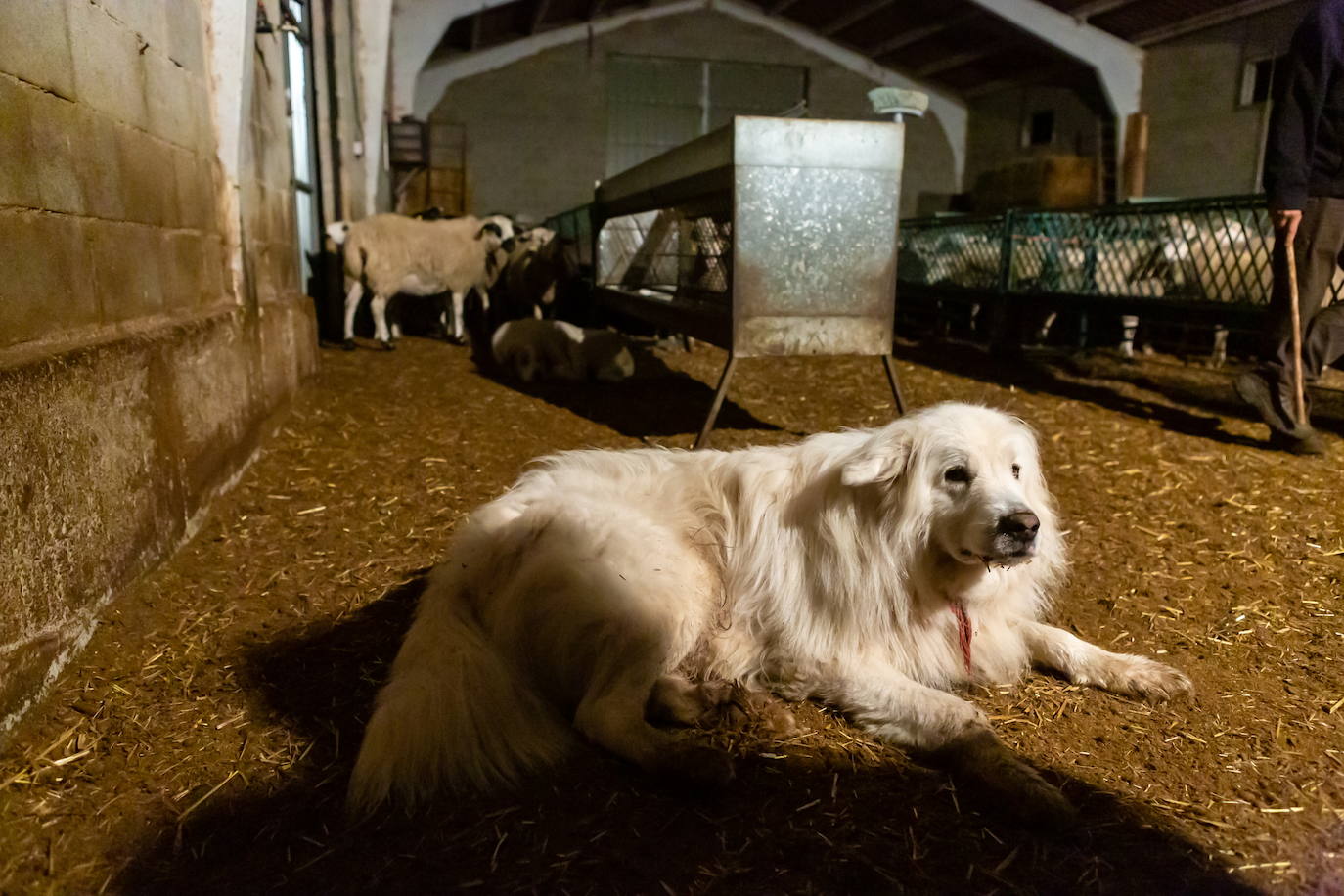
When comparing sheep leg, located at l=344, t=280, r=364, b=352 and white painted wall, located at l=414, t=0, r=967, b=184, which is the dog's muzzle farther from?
white painted wall, located at l=414, t=0, r=967, b=184

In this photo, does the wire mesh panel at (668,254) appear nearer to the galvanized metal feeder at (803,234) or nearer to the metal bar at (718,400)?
the galvanized metal feeder at (803,234)

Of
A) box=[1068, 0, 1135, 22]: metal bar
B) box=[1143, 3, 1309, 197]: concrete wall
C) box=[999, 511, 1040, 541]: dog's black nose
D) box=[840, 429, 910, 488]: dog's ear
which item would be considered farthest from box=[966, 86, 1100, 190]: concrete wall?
box=[999, 511, 1040, 541]: dog's black nose

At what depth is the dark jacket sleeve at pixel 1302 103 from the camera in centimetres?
451

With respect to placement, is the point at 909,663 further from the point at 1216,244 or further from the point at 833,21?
the point at 833,21

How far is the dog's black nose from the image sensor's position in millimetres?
2113

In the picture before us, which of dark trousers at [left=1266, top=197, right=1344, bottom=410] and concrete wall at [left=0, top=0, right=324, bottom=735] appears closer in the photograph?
concrete wall at [left=0, top=0, right=324, bottom=735]

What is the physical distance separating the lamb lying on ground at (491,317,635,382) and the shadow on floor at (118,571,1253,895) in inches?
219

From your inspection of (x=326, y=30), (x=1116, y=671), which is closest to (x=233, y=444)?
(x=1116, y=671)

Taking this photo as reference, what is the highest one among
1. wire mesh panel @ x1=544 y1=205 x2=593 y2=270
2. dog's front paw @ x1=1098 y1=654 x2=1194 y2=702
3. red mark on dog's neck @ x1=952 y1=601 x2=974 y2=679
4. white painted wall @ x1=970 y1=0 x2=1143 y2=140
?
white painted wall @ x1=970 y1=0 x2=1143 y2=140

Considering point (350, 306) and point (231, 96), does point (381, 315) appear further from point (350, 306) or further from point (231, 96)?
point (231, 96)

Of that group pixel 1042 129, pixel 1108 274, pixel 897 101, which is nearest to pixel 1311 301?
pixel 897 101

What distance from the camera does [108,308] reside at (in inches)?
115

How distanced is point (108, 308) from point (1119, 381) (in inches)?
295

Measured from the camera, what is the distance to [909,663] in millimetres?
2424
